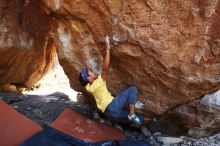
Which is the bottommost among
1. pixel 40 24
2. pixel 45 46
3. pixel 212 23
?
pixel 45 46

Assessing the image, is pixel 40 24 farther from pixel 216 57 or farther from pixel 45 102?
pixel 216 57

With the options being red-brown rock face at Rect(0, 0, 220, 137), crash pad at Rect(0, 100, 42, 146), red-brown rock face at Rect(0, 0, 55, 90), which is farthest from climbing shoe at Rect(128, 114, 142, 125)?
red-brown rock face at Rect(0, 0, 55, 90)

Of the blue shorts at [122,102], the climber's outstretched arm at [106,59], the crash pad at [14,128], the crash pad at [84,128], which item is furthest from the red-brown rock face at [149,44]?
the crash pad at [14,128]

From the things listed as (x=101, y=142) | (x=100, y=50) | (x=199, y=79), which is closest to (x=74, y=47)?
(x=100, y=50)

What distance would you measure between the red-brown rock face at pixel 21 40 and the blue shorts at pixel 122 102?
3329 mm

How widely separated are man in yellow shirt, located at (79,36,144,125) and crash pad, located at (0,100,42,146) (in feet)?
3.21

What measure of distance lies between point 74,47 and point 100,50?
501mm

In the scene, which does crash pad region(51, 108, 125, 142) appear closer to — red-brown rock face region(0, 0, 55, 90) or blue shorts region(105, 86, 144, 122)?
blue shorts region(105, 86, 144, 122)

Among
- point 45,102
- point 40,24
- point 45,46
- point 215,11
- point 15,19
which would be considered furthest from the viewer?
point 45,46

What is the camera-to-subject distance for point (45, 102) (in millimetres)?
6949

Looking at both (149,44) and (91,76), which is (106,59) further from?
(149,44)

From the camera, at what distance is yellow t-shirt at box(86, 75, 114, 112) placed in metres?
5.18

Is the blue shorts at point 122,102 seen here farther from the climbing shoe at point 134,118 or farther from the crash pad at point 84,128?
the crash pad at point 84,128

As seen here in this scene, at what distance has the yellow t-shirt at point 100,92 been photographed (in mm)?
5176
